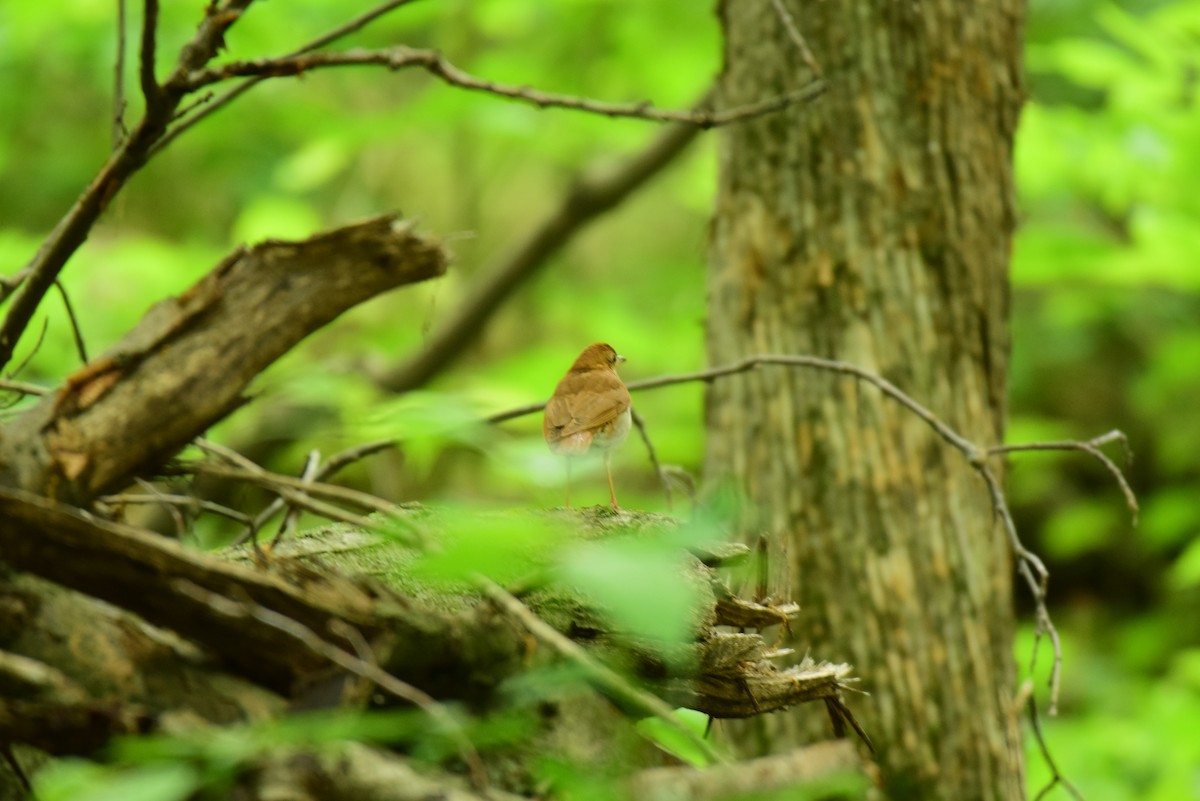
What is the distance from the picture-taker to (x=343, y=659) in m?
1.11

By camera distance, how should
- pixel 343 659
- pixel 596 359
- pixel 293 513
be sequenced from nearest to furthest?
pixel 343 659, pixel 293 513, pixel 596 359

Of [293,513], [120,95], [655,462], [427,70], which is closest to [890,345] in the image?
[655,462]

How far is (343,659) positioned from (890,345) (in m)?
2.12

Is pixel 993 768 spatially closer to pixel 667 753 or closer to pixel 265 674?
pixel 667 753

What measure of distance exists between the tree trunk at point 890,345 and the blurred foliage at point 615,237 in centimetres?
87

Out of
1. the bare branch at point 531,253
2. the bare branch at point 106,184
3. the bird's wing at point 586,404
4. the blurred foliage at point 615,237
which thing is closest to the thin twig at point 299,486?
the bare branch at point 106,184

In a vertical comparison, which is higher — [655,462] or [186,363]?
[186,363]

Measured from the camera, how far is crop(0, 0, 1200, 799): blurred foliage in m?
5.04

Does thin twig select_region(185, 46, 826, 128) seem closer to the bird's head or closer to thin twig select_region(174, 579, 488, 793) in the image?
the bird's head

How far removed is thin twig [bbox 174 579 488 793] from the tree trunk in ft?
6.02

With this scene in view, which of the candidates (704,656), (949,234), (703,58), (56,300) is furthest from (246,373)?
(703,58)

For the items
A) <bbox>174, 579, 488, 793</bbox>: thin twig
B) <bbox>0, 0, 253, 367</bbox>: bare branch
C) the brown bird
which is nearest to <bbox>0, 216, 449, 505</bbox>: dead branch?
<bbox>174, 579, 488, 793</bbox>: thin twig

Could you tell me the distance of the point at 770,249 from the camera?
3043 millimetres

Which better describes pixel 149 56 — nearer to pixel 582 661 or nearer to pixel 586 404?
pixel 586 404
